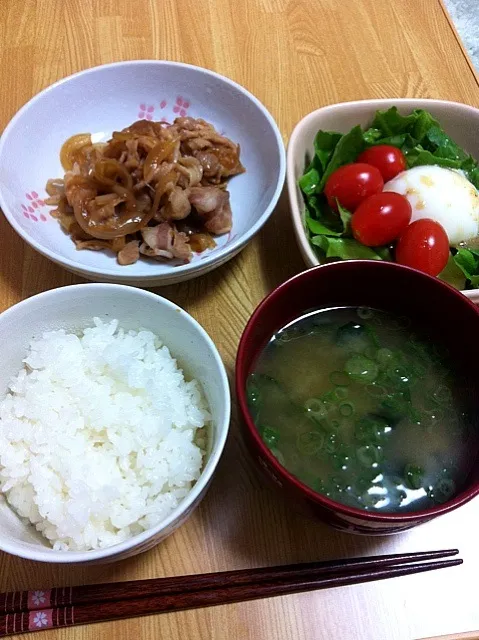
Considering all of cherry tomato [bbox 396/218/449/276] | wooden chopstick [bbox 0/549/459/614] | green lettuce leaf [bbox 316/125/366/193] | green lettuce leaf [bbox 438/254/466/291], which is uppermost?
green lettuce leaf [bbox 316/125/366/193]

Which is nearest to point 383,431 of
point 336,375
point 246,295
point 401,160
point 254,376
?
point 336,375

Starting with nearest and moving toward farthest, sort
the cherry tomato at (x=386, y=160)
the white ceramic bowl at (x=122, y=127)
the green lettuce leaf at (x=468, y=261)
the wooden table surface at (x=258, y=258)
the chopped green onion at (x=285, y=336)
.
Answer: the wooden table surface at (x=258, y=258)
the chopped green onion at (x=285, y=336)
the white ceramic bowl at (x=122, y=127)
the green lettuce leaf at (x=468, y=261)
the cherry tomato at (x=386, y=160)

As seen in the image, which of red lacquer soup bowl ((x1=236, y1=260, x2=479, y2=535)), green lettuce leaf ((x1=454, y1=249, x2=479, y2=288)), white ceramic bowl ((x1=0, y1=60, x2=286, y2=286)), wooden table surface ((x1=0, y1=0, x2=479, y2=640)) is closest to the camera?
red lacquer soup bowl ((x1=236, y1=260, x2=479, y2=535))

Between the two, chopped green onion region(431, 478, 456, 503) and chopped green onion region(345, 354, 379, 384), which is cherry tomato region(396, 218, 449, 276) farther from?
chopped green onion region(431, 478, 456, 503)

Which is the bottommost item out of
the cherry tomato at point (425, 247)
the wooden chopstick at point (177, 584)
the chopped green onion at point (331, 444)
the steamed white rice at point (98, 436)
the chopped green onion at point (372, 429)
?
the wooden chopstick at point (177, 584)

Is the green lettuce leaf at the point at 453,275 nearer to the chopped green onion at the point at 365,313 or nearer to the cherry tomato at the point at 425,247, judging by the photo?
the cherry tomato at the point at 425,247

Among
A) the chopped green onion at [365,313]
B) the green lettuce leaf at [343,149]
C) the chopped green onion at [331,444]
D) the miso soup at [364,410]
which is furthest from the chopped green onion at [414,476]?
the green lettuce leaf at [343,149]

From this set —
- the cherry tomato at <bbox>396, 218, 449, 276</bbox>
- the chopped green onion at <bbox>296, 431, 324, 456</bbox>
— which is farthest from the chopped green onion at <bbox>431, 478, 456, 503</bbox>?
the cherry tomato at <bbox>396, 218, 449, 276</bbox>
